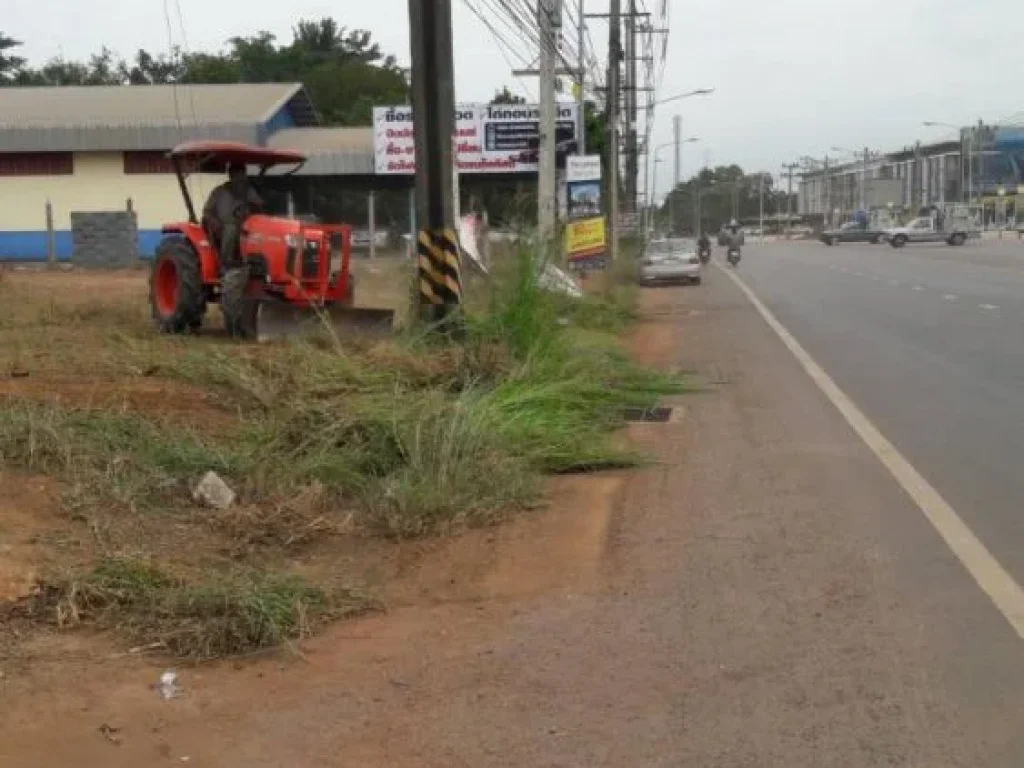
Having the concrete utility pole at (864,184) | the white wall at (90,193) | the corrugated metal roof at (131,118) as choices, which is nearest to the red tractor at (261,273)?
the corrugated metal roof at (131,118)

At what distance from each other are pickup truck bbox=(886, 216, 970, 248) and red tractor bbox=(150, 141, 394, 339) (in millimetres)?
67451

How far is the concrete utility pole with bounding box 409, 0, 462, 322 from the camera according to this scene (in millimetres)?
14445

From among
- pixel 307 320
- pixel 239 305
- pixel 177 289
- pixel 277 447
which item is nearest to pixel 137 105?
pixel 177 289

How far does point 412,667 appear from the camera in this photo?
575 cm

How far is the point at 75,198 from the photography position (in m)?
45.9

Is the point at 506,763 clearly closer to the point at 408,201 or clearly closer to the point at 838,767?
the point at 838,767

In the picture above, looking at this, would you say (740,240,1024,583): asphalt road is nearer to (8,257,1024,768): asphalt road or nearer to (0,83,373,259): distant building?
(8,257,1024,768): asphalt road

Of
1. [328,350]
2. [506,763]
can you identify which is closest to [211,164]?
[328,350]

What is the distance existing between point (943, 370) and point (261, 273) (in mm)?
8281

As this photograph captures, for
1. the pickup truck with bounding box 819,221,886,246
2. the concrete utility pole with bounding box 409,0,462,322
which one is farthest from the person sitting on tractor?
the pickup truck with bounding box 819,221,886,246

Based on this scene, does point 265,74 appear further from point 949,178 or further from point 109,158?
point 949,178

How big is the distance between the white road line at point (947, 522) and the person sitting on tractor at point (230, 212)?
7.46 metres

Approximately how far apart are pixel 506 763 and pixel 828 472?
5.71 m

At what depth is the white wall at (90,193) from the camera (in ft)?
149
